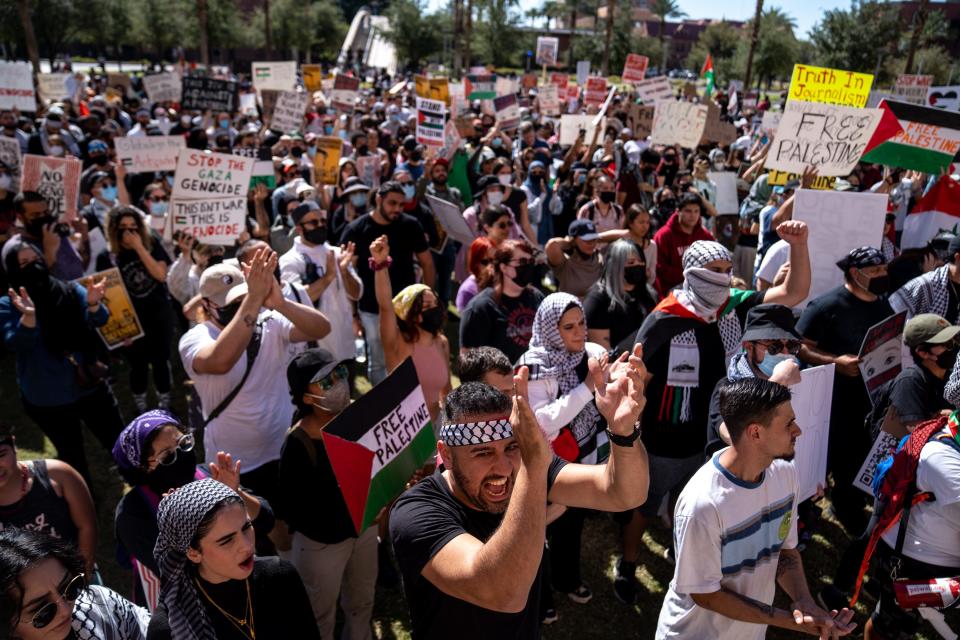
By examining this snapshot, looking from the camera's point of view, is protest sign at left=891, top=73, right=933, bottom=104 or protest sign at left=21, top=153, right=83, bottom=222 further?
protest sign at left=891, top=73, right=933, bottom=104

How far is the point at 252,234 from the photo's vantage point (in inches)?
340

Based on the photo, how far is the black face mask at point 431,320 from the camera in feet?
15.6

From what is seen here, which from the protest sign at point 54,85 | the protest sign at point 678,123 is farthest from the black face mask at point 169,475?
the protest sign at point 54,85

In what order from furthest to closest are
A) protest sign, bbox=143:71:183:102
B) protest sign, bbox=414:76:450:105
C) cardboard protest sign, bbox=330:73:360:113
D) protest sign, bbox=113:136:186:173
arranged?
protest sign, bbox=143:71:183:102, cardboard protest sign, bbox=330:73:360:113, protest sign, bbox=414:76:450:105, protest sign, bbox=113:136:186:173

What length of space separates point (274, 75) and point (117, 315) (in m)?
13.4

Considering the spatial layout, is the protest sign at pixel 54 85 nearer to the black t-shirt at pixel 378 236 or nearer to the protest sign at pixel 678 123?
the protest sign at pixel 678 123

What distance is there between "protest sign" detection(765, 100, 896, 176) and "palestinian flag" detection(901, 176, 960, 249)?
1.00 m

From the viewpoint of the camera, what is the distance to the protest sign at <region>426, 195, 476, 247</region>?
7852 mm

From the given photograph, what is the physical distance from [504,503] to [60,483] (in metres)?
2.38

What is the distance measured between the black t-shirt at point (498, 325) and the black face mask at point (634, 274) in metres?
0.81

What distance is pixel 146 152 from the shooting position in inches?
356

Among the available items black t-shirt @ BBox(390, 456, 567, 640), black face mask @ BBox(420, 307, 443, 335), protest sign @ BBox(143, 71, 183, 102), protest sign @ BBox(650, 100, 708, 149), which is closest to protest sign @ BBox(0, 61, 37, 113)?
protest sign @ BBox(143, 71, 183, 102)

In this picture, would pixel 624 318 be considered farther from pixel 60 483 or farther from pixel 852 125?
pixel 852 125

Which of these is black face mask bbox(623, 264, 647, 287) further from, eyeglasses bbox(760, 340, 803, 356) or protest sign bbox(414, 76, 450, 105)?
protest sign bbox(414, 76, 450, 105)
